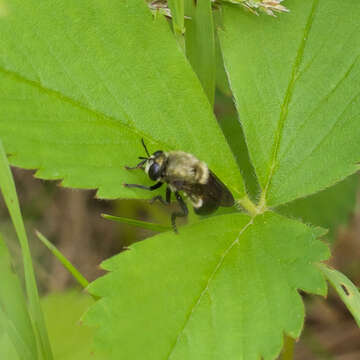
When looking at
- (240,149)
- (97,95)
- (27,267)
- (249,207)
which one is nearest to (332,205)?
(240,149)

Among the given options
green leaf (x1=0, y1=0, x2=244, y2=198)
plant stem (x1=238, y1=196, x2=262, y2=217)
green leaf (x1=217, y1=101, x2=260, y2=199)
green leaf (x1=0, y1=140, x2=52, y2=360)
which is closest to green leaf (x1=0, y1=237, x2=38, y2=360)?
green leaf (x1=0, y1=140, x2=52, y2=360)

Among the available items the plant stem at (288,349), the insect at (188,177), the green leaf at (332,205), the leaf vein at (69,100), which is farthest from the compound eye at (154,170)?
the green leaf at (332,205)

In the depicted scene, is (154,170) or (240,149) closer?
(154,170)

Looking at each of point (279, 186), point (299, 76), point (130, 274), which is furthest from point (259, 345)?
point (299, 76)

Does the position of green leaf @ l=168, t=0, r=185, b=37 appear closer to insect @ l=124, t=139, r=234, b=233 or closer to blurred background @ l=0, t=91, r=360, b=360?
insect @ l=124, t=139, r=234, b=233

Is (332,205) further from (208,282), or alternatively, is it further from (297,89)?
(208,282)

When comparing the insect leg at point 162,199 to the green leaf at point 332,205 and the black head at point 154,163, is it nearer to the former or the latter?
the black head at point 154,163
